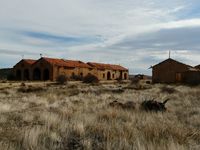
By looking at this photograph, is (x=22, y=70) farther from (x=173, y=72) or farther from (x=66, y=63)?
Result: (x=173, y=72)

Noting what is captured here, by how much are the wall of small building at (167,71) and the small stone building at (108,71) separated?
28699 millimetres

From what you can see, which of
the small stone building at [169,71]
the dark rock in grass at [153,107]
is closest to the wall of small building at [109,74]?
the small stone building at [169,71]

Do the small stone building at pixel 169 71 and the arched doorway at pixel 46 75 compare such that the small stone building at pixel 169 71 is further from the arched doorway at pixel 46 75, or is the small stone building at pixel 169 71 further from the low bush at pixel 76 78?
the arched doorway at pixel 46 75

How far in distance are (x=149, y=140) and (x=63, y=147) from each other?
2.00 metres

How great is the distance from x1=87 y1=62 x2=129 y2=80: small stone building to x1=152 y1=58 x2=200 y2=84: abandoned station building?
28.9m

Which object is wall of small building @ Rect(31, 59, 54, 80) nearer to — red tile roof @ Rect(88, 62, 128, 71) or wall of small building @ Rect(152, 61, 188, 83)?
red tile roof @ Rect(88, 62, 128, 71)

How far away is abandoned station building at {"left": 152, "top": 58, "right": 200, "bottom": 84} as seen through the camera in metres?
63.3

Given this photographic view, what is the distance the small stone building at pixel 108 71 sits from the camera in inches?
3787

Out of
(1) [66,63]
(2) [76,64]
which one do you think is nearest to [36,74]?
(1) [66,63]

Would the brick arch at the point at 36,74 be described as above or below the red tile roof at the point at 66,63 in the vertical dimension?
below

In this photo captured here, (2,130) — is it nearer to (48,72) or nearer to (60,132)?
(60,132)

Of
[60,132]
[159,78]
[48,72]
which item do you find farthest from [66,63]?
[60,132]

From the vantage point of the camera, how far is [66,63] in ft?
277

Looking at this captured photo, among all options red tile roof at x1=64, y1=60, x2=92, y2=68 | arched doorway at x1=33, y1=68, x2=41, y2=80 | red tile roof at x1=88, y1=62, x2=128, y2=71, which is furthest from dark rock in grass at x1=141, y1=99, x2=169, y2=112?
red tile roof at x1=88, y1=62, x2=128, y2=71
